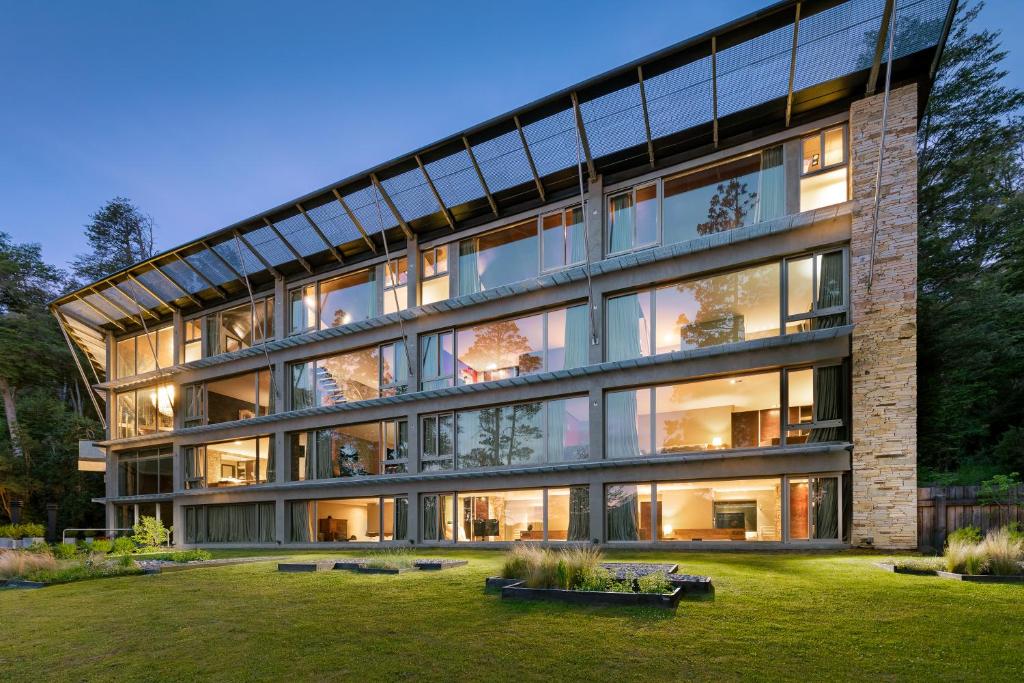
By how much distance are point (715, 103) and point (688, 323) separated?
255 inches

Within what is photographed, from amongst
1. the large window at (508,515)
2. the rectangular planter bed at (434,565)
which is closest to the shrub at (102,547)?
the large window at (508,515)

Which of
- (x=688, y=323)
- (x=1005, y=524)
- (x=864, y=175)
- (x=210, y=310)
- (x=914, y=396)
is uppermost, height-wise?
(x=864, y=175)

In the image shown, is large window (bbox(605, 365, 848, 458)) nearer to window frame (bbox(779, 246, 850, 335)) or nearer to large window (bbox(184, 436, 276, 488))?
window frame (bbox(779, 246, 850, 335))

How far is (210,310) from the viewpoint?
29906mm

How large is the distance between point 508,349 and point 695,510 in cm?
844

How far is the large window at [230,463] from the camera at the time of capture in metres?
27.0

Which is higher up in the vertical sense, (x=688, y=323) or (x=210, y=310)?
(x=210, y=310)

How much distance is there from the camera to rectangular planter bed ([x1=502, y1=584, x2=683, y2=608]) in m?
7.70

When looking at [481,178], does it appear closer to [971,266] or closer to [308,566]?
[308,566]

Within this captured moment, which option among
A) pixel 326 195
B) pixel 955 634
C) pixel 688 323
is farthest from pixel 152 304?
pixel 955 634

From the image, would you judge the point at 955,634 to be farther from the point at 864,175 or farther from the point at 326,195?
the point at 326,195

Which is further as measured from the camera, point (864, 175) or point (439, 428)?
point (439, 428)

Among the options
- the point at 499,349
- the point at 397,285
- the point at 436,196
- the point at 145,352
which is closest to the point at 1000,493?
the point at 499,349

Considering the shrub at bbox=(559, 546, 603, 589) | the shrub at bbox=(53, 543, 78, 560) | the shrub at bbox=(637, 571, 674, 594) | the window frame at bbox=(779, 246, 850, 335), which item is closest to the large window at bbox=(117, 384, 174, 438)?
the shrub at bbox=(53, 543, 78, 560)
